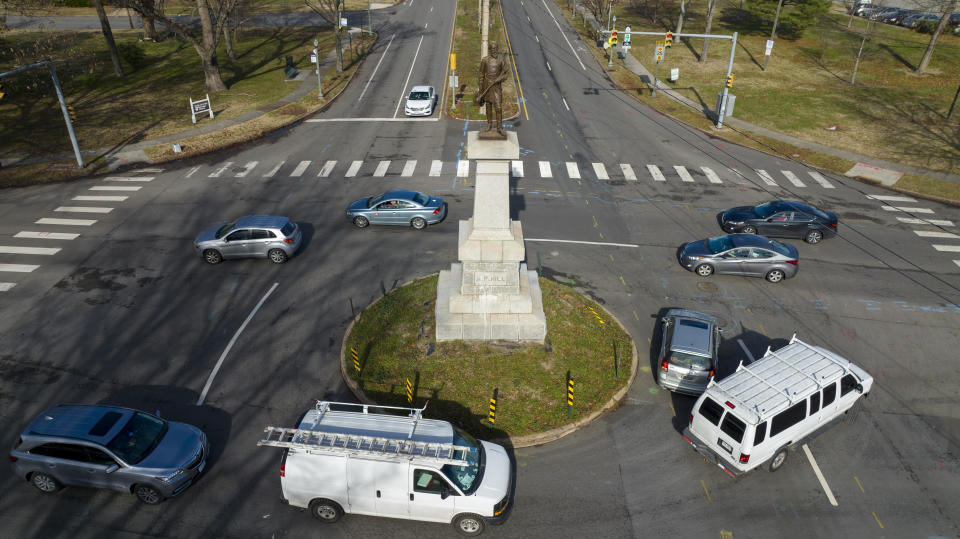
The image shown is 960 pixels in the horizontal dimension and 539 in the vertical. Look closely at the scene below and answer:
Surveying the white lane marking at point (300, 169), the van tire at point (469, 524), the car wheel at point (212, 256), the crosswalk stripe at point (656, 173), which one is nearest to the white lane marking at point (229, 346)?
the car wheel at point (212, 256)

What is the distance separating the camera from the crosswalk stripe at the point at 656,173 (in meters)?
32.4

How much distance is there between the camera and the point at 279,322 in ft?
65.8

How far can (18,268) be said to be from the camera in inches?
917

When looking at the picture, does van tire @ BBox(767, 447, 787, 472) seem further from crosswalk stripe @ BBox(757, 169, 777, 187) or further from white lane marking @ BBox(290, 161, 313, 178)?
white lane marking @ BBox(290, 161, 313, 178)

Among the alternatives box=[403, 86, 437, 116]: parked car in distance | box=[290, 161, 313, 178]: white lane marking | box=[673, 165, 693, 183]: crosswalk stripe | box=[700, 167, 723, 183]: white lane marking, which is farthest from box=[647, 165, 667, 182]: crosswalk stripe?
box=[290, 161, 313, 178]: white lane marking

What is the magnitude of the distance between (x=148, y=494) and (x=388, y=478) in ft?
19.0

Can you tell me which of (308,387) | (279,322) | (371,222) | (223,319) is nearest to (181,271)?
(223,319)

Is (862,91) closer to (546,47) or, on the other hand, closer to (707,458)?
(546,47)

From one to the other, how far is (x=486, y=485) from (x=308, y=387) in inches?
278

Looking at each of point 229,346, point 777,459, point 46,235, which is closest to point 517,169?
point 229,346

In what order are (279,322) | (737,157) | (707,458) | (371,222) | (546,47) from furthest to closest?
1. (546,47)
2. (737,157)
3. (371,222)
4. (279,322)
5. (707,458)

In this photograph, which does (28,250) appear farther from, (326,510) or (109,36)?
(109,36)

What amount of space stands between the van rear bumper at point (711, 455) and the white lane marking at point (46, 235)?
1024 inches

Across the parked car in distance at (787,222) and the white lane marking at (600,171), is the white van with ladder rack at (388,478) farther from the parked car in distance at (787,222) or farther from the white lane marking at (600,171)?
the white lane marking at (600,171)
